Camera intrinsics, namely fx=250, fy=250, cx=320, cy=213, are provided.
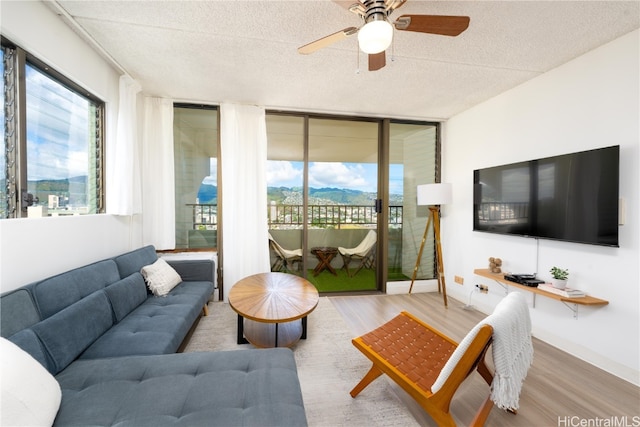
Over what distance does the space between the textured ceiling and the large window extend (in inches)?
18.8

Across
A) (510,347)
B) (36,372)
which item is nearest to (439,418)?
(510,347)

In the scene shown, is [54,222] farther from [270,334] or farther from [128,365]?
[270,334]

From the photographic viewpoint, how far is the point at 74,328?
1.42 m

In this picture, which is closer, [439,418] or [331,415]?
[439,418]

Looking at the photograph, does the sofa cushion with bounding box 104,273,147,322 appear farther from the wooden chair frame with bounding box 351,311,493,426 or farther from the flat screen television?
the flat screen television

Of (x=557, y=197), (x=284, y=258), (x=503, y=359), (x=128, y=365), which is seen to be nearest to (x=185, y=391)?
(x=128, y=365)

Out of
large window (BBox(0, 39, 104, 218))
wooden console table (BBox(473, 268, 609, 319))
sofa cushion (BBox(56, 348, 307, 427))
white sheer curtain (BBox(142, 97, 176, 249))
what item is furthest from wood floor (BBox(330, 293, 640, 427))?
white sheer curtain (BBox(142, 97, 176, 249))

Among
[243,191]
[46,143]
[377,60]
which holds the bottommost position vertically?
[243,191]

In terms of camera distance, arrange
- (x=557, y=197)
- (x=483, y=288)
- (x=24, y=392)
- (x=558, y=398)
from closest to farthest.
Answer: (x=24, y=392) → (x=558, y=398) → (x=557, y=197) → (x=483, y=288)

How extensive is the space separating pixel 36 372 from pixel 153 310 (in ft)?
3.45

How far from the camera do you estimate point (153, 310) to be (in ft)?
6.56

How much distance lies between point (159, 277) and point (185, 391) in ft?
5.15

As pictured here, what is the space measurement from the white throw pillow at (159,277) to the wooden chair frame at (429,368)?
1872mm

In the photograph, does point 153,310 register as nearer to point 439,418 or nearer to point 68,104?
point 68,104
